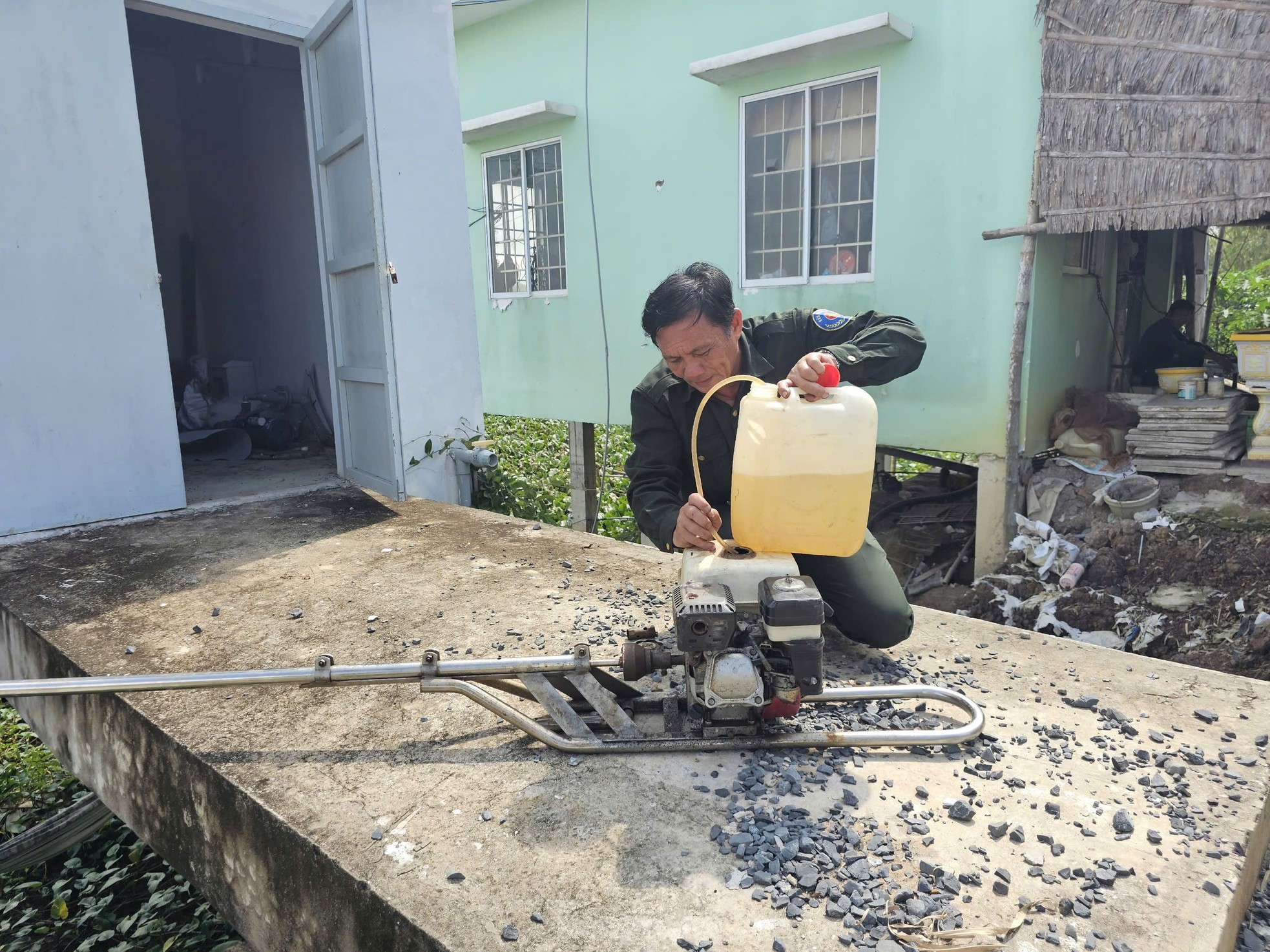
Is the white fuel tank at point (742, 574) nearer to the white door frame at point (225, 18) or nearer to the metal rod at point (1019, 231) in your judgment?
the white door frame at point (225, 18)

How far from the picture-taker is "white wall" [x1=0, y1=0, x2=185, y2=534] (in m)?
4.10

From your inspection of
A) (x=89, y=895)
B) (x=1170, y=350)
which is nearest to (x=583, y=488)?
(x=1170, y=350)

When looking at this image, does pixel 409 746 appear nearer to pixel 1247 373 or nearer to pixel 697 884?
pixel 697 884

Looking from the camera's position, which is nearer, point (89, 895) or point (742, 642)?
point (742, 642)

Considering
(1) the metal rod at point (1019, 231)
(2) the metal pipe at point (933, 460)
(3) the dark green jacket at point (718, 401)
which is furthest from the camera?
(2) the metal pipe at point (933, 460)

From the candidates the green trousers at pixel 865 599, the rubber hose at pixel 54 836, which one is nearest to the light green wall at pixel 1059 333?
the green trousers at pixel 865 599

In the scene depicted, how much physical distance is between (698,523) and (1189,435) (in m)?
5.24

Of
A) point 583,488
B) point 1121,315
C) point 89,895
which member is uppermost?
point 1121,315

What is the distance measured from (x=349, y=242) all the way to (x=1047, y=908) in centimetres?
498

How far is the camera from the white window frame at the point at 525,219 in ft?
27.9

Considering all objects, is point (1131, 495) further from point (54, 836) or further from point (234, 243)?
point (234, 243)

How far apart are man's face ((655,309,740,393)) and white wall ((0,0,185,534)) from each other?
11.2 ft

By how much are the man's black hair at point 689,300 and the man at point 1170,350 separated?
613 cm

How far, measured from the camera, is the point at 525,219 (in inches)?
352
